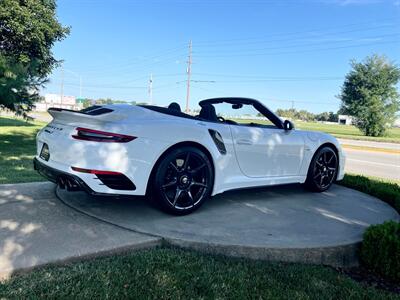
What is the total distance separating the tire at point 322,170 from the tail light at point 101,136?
3.03 m

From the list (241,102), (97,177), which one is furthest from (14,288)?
(241,102)

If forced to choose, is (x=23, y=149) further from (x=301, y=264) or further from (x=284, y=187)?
(x=301, y=264)

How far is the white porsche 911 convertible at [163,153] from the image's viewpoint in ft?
10.9

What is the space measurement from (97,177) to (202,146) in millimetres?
1175

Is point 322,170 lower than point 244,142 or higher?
lower

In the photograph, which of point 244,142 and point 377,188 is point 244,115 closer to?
point 244,142

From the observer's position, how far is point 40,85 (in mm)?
8648

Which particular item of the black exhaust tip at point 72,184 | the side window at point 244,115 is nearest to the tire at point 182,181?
the black exhaust tip at point 72,184

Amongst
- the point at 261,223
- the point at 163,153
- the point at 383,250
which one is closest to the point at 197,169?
the point at 163,153

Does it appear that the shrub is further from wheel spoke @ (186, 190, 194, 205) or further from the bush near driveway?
wheel spoke @ (186, 190, 194, 205)

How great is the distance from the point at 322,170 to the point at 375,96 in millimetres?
29806

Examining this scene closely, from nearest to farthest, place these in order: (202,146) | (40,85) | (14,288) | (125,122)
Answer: (14,288) → (125,122) → (202,146) → (40,85)

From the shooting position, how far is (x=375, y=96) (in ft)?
104

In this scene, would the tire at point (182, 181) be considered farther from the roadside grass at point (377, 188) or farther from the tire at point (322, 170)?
the roadside grass at point (377, 188)
